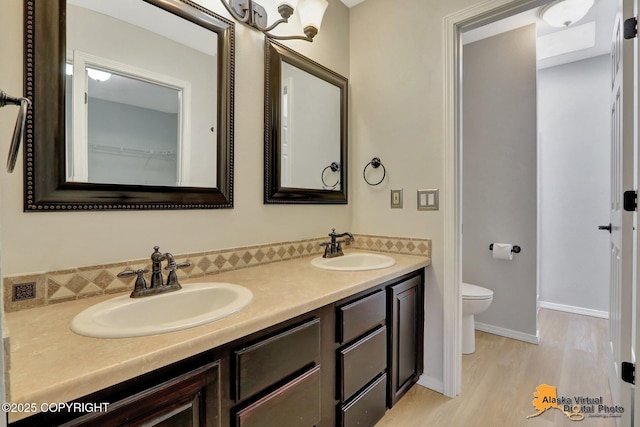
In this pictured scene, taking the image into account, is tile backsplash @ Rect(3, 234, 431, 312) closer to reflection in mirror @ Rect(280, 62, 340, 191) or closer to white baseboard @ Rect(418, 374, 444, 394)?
reflection in mirror @ Rect(280, 62, 340, 191)

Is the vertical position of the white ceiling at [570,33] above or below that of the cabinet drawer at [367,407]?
above

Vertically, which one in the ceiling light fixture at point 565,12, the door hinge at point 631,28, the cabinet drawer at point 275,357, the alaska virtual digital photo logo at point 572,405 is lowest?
the alaska virtual digital photo logo at point 572,405

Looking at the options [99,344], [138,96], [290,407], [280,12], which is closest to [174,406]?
[99,344]

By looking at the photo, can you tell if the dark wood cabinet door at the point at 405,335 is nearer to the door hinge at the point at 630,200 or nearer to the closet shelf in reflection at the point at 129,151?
the door hinge at the point at 630,200

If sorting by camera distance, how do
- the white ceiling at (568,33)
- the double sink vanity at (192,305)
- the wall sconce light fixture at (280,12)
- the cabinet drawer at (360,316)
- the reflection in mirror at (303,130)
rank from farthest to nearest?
the white ceiling at (568,33) → the reflection in mirror at (303,130) → the wall sconce light fixture at (280,12) → the cabinet drawer at (360,316) → the double sink vanity at (192,305)

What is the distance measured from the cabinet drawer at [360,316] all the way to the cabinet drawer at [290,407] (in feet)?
0.63

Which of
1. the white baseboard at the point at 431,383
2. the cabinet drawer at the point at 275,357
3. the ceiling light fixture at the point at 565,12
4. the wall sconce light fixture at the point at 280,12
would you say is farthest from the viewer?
the ceiling light fixture at the point at 565,12

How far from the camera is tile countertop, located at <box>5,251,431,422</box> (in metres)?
0.58

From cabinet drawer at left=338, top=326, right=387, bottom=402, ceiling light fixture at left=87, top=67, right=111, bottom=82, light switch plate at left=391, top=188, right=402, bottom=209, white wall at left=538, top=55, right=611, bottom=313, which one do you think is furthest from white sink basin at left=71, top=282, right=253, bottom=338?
white wall at left=538, top=55, right=611, bottom=313

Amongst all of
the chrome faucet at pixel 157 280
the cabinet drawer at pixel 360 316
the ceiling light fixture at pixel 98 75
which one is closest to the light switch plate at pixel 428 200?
the cabinet drawer at pixel 360 316

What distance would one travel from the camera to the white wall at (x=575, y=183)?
2.94 metres

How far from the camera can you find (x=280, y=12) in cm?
157

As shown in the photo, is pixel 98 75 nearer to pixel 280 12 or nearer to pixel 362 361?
pixel 280 12

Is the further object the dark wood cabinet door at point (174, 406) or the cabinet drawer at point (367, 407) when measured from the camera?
the cabinet drawer at point (367, 407)
